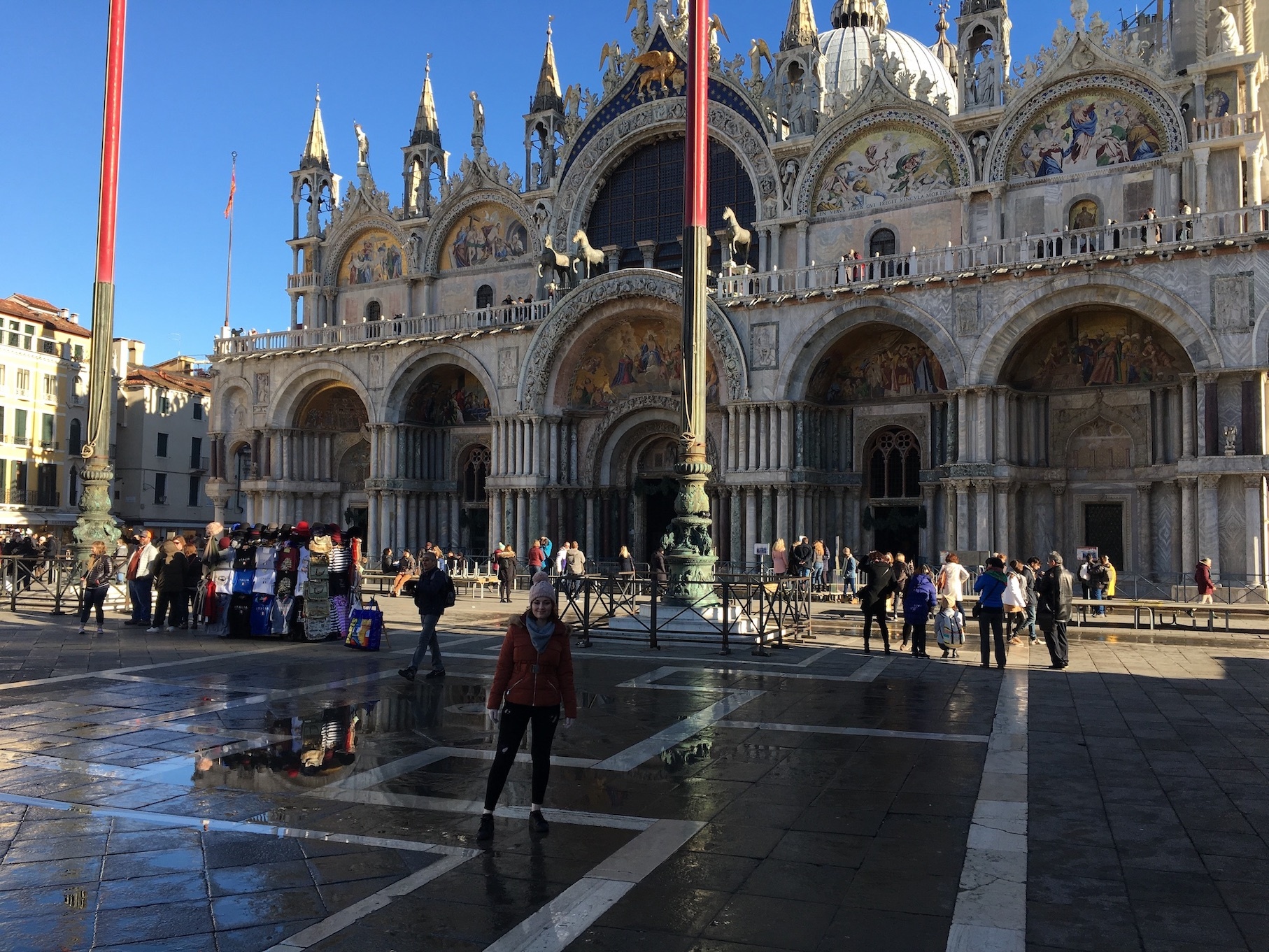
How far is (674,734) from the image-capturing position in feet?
32.3

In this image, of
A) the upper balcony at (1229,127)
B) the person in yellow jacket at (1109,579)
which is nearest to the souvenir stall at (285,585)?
the person in yellow jacket at (1109,579)

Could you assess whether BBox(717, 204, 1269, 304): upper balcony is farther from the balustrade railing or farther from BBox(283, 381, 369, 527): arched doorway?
BBox(283, 381, 369, 527): arched doorway

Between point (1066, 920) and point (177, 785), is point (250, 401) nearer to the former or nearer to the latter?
point (177, 785)

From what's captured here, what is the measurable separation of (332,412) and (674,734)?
32486 millimetres

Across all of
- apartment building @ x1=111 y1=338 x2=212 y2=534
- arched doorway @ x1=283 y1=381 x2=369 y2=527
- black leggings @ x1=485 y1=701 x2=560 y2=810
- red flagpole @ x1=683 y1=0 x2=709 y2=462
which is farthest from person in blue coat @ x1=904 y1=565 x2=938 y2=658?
apartment building @ x1=111 y1=338 x2=212 y2=534

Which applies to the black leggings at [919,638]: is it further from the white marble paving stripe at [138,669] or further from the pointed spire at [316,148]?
the pointed spire at [316,148]

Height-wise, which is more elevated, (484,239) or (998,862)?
(484,239)

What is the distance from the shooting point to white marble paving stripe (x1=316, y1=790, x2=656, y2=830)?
6965 mm

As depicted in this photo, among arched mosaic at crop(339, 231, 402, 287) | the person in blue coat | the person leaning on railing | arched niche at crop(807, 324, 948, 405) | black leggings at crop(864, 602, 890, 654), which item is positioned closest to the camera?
the person in blue coat

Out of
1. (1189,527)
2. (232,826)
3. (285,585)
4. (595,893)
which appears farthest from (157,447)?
(595,893)

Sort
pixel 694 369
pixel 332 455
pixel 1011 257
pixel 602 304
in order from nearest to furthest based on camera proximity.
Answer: pixel 694 369 < pixel 1011 257 < pixel 602 304 < pixel 332 455

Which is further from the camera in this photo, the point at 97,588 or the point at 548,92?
the point at 548,92

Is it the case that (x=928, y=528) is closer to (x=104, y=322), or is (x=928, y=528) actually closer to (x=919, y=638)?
(x=919, y=638)

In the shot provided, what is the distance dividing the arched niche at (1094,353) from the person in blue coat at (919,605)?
12.1 meters
